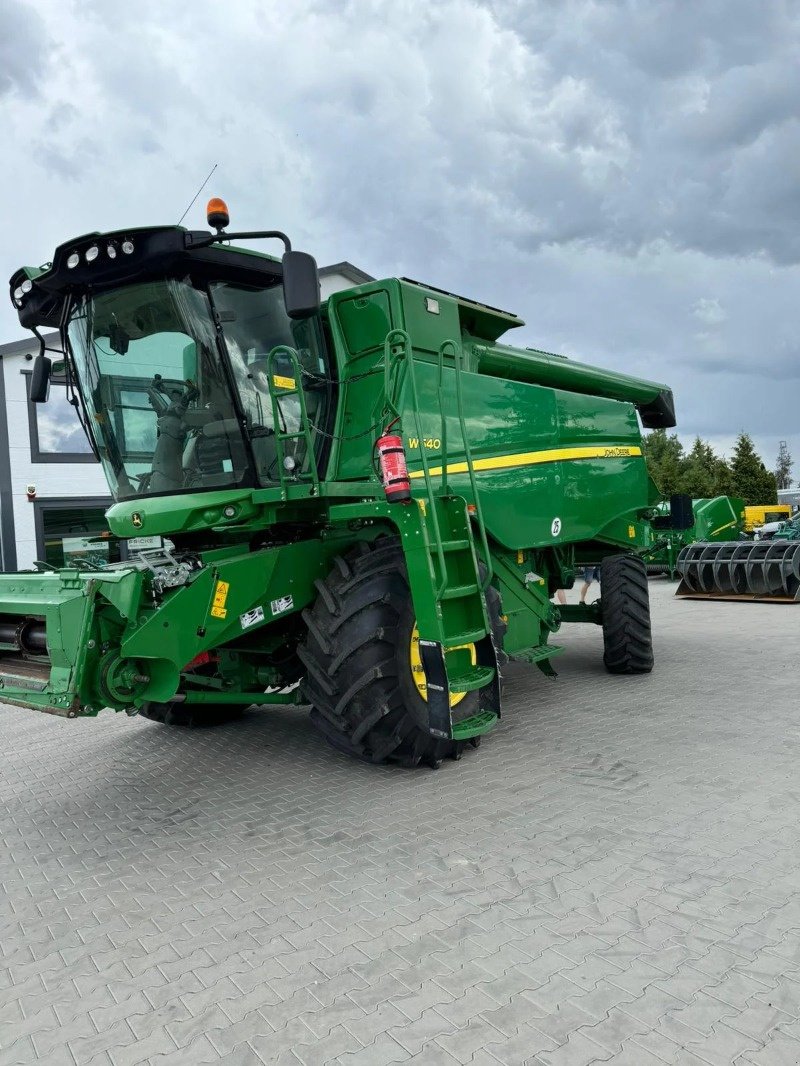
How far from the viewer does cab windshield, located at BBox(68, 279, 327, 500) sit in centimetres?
425

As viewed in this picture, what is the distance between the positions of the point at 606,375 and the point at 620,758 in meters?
4.28

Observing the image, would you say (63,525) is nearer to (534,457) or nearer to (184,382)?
(534,457)

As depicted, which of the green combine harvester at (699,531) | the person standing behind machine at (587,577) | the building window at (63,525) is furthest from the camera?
the green combine harvester at (699,531)

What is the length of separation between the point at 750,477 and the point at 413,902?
41.3m

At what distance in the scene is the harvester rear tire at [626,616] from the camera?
6.96 m

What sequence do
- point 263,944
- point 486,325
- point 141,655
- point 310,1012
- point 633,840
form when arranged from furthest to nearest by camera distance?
point 486,325, point 141,655, point 633,840, point 263,944, point 310,1012

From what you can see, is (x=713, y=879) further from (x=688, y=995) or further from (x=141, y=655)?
(x=141, y=655)

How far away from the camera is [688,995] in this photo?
2.33m

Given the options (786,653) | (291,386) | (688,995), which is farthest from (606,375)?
(688,995)

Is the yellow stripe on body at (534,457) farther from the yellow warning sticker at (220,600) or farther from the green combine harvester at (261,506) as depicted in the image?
the yellow warning sticker at (220,600)

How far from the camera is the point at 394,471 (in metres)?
3.94

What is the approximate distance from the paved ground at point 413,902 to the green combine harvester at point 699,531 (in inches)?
444

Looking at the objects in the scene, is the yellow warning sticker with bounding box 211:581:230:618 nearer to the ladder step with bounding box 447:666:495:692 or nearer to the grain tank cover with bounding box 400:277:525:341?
the ladder step with bounding box 447:666:495:692

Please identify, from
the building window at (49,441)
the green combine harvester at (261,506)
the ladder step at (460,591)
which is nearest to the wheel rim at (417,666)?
the green combine harvester at (261,506)
